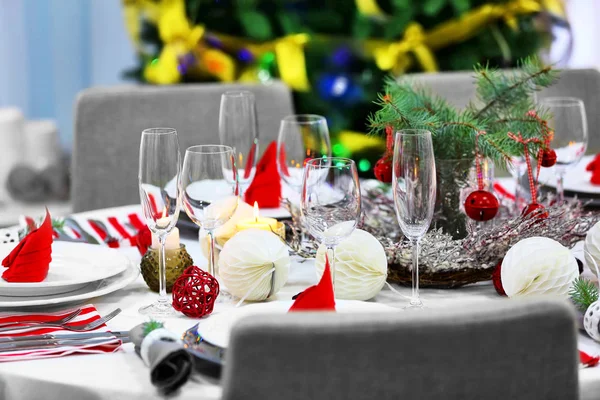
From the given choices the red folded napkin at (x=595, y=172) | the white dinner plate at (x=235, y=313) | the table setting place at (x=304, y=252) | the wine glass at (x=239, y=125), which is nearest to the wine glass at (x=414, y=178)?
the table setting place at (x=304, y=252)

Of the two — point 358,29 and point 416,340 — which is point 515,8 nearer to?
point 358,29

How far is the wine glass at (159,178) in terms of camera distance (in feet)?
3.54

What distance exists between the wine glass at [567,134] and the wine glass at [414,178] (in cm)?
49

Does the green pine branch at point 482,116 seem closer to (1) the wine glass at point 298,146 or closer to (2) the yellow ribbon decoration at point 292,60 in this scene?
(1) the wine glass at point 298,146

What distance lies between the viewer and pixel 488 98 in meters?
1.36

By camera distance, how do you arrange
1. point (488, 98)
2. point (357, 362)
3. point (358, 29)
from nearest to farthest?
1. point (357, 362)
2. point (488, 98)
3. point (358, 29)

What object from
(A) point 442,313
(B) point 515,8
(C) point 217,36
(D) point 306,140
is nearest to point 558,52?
(B) point 515,8

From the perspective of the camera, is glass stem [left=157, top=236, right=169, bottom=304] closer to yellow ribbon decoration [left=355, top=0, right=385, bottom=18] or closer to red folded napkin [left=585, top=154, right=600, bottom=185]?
red folded napkin [left=585, top=154, right=600, bottom=185]

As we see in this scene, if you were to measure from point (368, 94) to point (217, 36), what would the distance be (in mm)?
464

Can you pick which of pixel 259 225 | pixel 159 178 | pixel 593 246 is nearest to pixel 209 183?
pixel 159 178

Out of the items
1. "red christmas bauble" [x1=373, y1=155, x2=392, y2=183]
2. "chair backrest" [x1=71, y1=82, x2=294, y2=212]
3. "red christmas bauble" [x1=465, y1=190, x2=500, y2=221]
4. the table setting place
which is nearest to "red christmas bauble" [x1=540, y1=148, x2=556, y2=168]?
the table setting place

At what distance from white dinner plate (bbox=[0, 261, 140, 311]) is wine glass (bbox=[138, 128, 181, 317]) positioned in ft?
0.22

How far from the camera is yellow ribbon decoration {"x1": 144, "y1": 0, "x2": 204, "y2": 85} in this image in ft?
7.95

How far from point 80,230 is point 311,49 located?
4.01 feet
